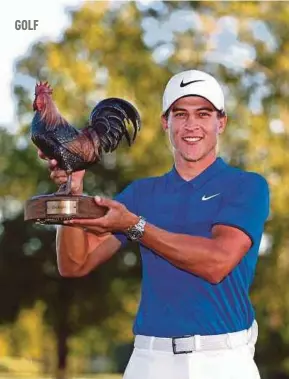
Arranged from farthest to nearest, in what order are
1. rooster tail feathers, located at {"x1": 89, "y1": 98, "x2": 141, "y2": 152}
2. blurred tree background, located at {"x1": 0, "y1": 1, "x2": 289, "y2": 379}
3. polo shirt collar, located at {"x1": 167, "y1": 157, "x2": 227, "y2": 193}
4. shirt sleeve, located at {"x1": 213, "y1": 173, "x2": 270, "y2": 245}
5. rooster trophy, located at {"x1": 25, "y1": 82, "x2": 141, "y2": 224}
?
blurred tree background, located at {"x1": 0, "y1": 1, "x2": 289, "y2": 379} → rooster tail feathers, located at {"x1": 89, "y1": 98, "x2": 141, "y2": 152} → polo shirt collar, located at {"x1": 167, "y1": 157, "x2": 227, "y2": 193} → shirt sleeve, located at {"x1": 213, "y1": 173, "x2": 270, "y2": 245} → rooster trophy, located at {"x1": 25, "y1": 82, "x2": 141, "y2": 224}

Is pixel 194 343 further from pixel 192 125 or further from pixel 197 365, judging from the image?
pixel 192 125

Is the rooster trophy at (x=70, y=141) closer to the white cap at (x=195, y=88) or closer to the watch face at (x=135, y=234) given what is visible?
the watch face at (x=135, y=234)

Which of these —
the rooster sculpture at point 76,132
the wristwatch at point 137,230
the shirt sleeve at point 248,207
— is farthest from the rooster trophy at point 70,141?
the shirt sleeve at point 248,207

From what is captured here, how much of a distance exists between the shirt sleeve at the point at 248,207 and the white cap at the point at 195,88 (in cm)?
29

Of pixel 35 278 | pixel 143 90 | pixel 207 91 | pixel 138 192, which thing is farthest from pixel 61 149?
pixel 35 278

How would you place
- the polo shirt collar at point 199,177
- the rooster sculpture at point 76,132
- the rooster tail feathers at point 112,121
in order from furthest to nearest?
the rooster tail feathers at point 112,121
the rooster sculpture at point 76,132
the polo shirt collar at point 199,177

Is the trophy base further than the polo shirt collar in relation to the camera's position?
No

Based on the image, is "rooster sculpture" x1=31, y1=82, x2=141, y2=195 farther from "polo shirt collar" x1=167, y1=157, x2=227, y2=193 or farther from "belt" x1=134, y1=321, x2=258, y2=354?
"belt" x1=134, y1=321, x2=258, y2=354

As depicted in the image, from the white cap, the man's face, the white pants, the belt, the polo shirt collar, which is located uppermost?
the white cap

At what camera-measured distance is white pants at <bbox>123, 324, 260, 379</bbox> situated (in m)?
2.97

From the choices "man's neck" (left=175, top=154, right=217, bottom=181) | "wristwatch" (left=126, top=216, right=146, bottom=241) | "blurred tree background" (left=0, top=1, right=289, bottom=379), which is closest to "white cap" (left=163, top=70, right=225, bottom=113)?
"man's neck" (left=175, top=154, right=217, bottom=181)

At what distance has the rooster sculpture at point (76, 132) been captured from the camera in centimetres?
336

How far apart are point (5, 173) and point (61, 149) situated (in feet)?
42.4

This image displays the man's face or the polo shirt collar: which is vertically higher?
the man's face
